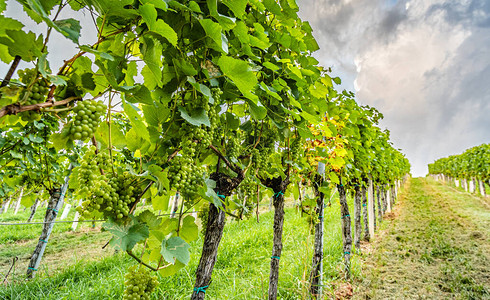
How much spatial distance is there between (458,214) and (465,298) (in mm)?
9105

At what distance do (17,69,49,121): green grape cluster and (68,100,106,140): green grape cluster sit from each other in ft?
0.29

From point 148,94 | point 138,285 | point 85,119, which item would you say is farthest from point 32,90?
point 138,285

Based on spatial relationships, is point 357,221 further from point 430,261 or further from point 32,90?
point 32,90

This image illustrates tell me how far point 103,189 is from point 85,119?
28 centimetres

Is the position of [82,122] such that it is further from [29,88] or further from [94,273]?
[94,273]

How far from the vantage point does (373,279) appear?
5098mm

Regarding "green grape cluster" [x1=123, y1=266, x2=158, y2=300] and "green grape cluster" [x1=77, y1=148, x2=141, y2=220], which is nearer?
"green grape cluster" [x1=77, y1=148, x2=141, y2=220]

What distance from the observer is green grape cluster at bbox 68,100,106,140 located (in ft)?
2.45

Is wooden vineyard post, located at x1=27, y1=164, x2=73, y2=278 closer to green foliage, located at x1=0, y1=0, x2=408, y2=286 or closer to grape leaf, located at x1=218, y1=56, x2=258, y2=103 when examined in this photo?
green foliage, located at x1=0, y1=0, x2=408, y2=286

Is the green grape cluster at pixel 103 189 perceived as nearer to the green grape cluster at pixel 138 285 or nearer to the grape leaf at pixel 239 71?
the green grape cluster at pixel 138 285

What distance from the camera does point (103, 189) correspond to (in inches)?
35.4

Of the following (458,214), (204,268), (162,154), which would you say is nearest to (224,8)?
(162,154)

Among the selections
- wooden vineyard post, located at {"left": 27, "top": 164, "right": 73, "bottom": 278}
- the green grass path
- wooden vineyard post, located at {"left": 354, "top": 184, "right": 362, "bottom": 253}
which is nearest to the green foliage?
the green grass path

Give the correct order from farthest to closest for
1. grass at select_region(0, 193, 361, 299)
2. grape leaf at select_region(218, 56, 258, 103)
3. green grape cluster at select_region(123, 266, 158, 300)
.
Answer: grass at select_region(0, 193, 361, 299), green grape cluster at select_region(123, 266, 158, 300), grape leaf at select_region(218, 56, 258, 103)
